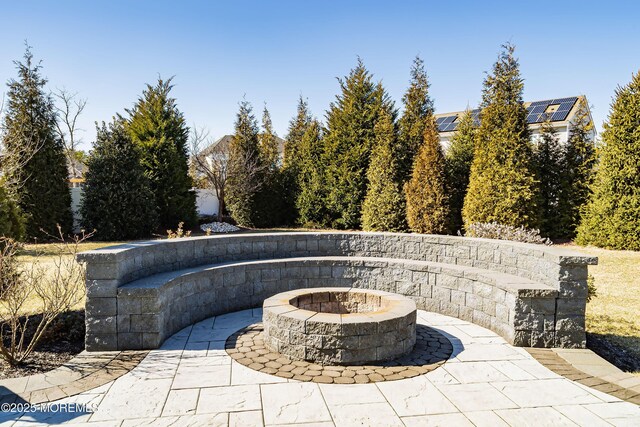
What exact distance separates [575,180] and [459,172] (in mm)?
3514

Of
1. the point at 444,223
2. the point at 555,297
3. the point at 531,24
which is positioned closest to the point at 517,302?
the point at 555,297

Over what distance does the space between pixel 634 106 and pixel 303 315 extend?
38.8 ft

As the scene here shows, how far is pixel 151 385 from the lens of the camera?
3.75m

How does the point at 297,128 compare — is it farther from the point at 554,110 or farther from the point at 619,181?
the point at 619,181

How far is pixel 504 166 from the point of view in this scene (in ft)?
39.0

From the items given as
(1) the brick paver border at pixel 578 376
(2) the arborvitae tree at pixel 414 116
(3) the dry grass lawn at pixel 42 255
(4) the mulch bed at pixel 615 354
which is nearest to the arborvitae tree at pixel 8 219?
(3) the dry grass lawn at pixel 42 255

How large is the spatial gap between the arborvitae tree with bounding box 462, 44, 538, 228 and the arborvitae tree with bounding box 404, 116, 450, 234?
30.3 inches

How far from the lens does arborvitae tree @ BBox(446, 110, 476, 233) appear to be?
1338 centimetres

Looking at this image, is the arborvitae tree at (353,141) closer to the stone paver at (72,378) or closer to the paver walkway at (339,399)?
the paver walkway at (339,399)

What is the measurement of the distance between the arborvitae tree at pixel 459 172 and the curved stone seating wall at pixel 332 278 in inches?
268

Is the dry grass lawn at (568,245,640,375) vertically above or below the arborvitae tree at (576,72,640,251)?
below

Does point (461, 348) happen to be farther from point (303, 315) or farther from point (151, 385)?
point (151, 385)

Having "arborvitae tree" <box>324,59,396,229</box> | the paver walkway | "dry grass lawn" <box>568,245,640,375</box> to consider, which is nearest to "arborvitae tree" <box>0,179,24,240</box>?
the paver walkway

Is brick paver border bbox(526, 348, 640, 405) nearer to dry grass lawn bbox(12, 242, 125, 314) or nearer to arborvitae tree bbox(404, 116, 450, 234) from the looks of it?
dry grass lawn bbox(12, 242, 125, 314)
